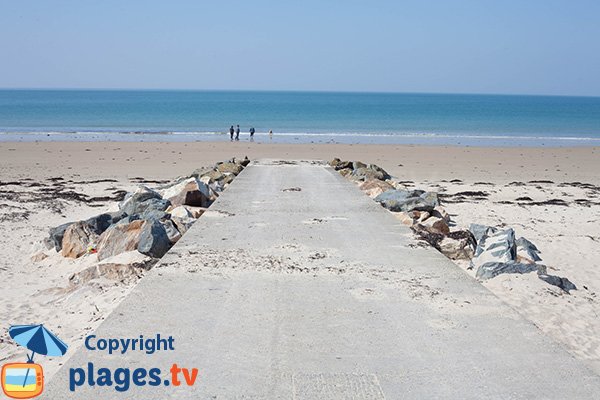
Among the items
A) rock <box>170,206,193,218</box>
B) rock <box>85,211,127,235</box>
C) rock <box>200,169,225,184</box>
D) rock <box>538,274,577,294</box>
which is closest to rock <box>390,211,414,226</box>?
rock <box>538,274,577,294</box>

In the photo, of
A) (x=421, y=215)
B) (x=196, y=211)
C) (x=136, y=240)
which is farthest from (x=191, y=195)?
(x=421, y=215)

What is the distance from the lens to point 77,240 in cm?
1023

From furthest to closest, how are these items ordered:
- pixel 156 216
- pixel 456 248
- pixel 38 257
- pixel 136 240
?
pixel 156 216, pixel 38 257, pixel 456 248, pixel 136 240

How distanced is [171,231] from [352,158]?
22618 mm

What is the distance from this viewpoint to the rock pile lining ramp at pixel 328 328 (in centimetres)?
436

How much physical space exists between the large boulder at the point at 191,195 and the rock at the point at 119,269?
389 centimetres

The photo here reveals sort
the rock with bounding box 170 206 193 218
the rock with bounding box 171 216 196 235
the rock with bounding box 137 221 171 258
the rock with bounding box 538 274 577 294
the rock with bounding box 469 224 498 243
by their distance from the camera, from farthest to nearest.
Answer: the rock with bounding box 170 206 193 218, the rock with bounding box 469 224 498 243, the rock with bounding box 171 216 196 235, the rock with bounding box 137 221 171 258, the rock with bounding box 538 274 577 294

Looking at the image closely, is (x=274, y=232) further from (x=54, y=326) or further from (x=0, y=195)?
(x=0, y=195)

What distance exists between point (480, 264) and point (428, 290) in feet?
8.87

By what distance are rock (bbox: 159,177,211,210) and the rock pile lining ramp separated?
145 inches

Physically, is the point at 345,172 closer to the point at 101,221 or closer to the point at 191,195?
the point at 191,195

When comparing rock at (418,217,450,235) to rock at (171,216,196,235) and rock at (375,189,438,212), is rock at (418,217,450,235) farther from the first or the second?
rock at (171,216,196,235)

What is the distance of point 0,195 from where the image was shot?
16.9 metres

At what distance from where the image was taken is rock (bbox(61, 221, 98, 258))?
10078 mm
